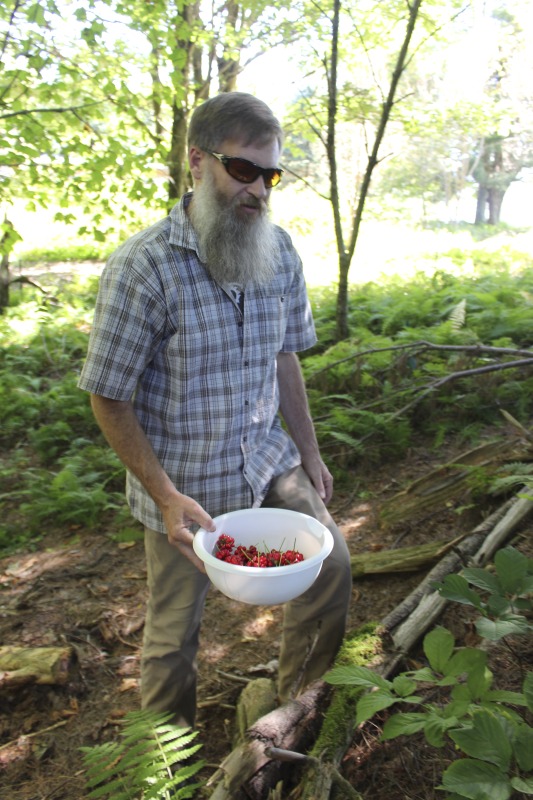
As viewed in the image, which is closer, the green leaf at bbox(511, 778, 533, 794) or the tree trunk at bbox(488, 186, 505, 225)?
the green leaf at bbox(511, 778, 533, 794)

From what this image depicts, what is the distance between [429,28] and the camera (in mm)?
6988

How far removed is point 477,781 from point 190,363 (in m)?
1.66

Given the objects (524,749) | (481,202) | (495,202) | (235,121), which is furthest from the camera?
(481,202)

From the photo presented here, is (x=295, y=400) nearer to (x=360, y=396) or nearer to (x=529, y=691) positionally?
(x=529, y=691)

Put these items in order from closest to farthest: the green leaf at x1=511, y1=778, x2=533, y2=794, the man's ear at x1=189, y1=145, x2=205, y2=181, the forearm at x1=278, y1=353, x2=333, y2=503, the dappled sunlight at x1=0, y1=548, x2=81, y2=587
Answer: the green leaf at x1=511, y1=778, x2=533, y2=794 < the man's ear at x1=189, y1=145, x2=205, y2=181 < the forearm at x1=278, y1=353, x2=333, y2=503 < the dappled sunlight at x1=0, y1=548, x2=81, y2=587

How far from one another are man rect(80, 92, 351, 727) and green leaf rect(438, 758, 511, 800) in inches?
44.6

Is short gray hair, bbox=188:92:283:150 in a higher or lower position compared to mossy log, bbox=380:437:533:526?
higher

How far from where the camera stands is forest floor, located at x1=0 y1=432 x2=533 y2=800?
2.32 meters

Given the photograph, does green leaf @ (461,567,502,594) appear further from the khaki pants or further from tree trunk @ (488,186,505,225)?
tree trunk @ (488,186,505,225)

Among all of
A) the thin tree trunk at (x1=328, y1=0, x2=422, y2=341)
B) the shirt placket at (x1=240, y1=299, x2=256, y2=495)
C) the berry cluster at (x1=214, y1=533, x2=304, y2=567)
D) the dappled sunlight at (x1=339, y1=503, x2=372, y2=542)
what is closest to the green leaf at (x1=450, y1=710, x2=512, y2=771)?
the berry cluster at (x1=214, y1=533, x2=304, y2=567)

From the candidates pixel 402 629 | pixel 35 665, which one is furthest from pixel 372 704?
pixel 35 665

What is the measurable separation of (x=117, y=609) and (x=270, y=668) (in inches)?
49.8

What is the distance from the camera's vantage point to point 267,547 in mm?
2500

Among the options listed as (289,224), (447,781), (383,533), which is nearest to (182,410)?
(447,781)
